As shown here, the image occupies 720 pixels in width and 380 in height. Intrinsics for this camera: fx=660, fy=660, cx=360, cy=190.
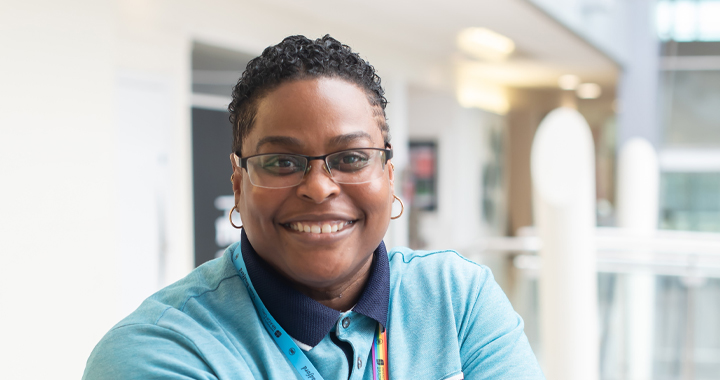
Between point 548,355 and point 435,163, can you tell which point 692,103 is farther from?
point 548,355

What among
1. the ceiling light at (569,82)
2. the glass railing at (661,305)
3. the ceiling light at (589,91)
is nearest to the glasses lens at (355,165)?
the glass railing at (661,305)

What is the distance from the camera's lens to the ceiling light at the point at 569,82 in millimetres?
11540

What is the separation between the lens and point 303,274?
1133mm

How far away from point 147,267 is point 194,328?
408 centimetres

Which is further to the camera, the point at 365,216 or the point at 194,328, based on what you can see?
the point at 365,216

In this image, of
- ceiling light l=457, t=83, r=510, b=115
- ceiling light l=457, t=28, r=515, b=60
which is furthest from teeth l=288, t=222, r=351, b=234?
ceiling light l=457, t=83, r=510, b=115

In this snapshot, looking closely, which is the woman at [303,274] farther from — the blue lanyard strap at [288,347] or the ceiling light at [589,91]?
the ceiling light at [589,91]

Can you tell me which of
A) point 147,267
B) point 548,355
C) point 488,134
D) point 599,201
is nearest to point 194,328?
point 548,355

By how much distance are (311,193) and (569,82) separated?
11976mm

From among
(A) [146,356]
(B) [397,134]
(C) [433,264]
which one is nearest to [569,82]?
(B) [397,134]

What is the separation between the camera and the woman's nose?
1.09m

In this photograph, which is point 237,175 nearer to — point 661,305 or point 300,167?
point 300,167

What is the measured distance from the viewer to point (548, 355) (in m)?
3.29

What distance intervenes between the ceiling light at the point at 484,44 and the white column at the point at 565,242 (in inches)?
181
